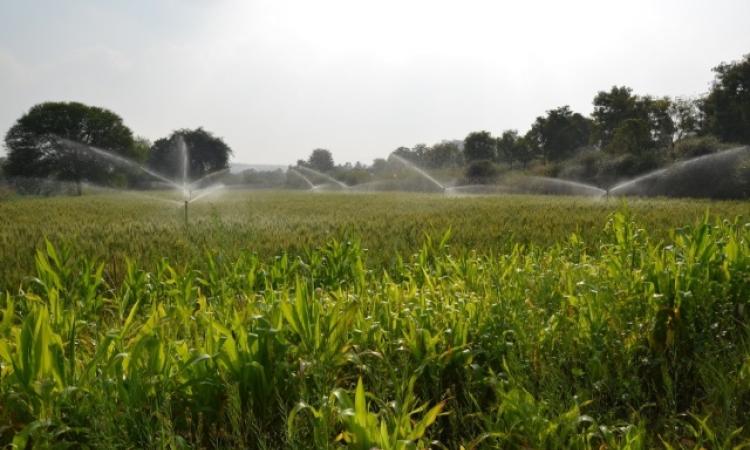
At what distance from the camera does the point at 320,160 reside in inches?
5945

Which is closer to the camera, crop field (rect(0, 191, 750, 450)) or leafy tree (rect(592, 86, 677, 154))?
crop field (rect(0, 191, 750, 450))

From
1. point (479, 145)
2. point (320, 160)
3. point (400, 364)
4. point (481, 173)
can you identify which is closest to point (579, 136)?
point (479, 145)

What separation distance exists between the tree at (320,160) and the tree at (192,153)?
72855 mm

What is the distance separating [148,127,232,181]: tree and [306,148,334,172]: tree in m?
72.9

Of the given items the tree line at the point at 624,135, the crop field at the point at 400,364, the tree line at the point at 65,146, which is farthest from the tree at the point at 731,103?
the tree line at the point at 65,146

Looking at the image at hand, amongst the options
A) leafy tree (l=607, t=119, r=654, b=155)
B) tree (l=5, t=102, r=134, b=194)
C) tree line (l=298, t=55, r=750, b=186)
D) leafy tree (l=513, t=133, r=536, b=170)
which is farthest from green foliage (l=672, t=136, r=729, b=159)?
tree (l=5, t=102, r=134, b=194)

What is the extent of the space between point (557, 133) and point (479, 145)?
51.3 feet

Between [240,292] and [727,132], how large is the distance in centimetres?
4886

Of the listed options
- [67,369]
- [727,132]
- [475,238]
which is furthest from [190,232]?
[727,132]

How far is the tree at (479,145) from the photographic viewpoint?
7581 cm

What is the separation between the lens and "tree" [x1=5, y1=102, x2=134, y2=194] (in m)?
42.3

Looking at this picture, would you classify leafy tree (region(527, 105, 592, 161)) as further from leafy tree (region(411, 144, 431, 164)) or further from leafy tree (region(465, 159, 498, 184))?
leafy tree (region(411, 144, 431, 164))

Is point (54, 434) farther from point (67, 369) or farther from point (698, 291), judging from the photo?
point (698, 291)

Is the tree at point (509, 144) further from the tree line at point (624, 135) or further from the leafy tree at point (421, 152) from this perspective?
the leafy tree at point (421, 152)
